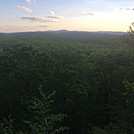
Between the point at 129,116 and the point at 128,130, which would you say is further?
the point at 129,116

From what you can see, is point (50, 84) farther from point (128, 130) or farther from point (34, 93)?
point (128, 130)

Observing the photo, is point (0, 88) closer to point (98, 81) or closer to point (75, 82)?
point (75, 82)

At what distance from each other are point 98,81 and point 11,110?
430 inches

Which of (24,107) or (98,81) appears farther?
(98,81)

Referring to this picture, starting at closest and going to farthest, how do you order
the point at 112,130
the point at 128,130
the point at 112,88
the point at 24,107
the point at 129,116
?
the point at 112,130
the point at 128,130
the point at 129,116
the point at 24,107
the point at 112,88

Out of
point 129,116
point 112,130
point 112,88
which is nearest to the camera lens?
point 112,130

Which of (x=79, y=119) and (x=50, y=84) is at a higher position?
(x=50, y=84)

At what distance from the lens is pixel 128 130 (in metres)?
21.9

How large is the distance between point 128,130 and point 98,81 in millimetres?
16791

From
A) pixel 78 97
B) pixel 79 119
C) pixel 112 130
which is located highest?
pixel 112 130

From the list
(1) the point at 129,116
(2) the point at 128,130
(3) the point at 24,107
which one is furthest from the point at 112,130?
(3) the point at 24,107

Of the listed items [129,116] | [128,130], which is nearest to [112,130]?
[128,130]

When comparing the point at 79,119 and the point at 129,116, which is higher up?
the point at 129,116

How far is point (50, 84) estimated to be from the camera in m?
37.2
